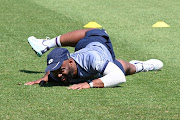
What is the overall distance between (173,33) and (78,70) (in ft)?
17.8

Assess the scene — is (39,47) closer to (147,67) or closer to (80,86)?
(80,86)

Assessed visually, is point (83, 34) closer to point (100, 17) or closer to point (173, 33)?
point (173, 33)

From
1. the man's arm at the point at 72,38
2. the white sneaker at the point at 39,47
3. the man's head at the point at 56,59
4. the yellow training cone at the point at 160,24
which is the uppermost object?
the man's head at the point at 56,59

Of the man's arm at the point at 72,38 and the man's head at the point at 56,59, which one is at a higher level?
the man's head at the point at 56,59

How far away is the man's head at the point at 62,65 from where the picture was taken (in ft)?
21.7

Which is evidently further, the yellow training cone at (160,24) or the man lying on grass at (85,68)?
the yellow training cone at (160,24)

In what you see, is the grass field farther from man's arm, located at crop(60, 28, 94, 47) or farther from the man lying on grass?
man's arm, located at crop(60, 28, 94, 47)

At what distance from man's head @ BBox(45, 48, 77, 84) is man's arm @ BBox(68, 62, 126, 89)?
184mm

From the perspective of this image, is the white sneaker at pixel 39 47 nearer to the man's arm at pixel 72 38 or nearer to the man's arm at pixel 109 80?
the man's arm at pixel 72 38

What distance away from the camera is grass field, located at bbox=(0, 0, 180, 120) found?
5.68 meters

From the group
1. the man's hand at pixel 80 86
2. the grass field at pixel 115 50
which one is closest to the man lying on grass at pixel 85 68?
the man's hand at pixel 80 86

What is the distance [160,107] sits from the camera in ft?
19.2

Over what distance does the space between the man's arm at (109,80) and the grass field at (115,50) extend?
0.34ft

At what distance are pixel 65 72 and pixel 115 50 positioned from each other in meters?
3.33
